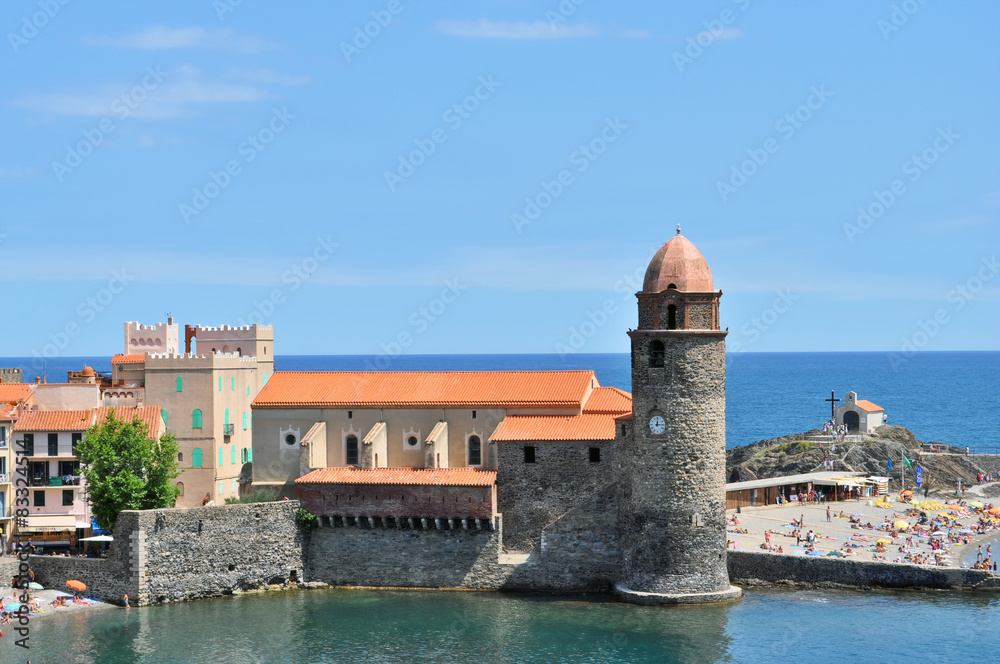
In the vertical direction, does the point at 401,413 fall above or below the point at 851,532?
above

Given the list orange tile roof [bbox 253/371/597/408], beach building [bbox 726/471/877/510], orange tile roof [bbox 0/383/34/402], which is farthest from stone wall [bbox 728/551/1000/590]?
orange tile roof [bbox 0/383/34/402]

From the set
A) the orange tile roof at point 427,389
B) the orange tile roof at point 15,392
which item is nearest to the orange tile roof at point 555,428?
the orange tile roof at point 427,389

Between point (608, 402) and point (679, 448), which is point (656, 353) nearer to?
point (679, 448)

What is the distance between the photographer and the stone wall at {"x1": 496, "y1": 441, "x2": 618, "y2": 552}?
54.2m

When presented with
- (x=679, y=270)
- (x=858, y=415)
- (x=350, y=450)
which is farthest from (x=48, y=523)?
(x=858, y=415)

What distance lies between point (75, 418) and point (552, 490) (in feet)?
78.2

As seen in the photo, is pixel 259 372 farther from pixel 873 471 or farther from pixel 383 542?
pixel 873 471

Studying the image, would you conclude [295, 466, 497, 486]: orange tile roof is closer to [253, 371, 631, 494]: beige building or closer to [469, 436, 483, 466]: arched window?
[253, 371, 631, 494]: beige building

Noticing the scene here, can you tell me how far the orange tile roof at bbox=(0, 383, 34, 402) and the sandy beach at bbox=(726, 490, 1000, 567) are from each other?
119ft

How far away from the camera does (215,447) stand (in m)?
63.1

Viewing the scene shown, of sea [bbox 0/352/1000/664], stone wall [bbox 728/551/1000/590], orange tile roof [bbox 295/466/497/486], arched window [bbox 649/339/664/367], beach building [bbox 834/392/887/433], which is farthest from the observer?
beach building [bbox 834/392/887/433]

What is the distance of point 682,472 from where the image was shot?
52.0m

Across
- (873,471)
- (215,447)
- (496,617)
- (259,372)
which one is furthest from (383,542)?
(873,471)

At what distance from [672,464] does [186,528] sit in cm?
2111
